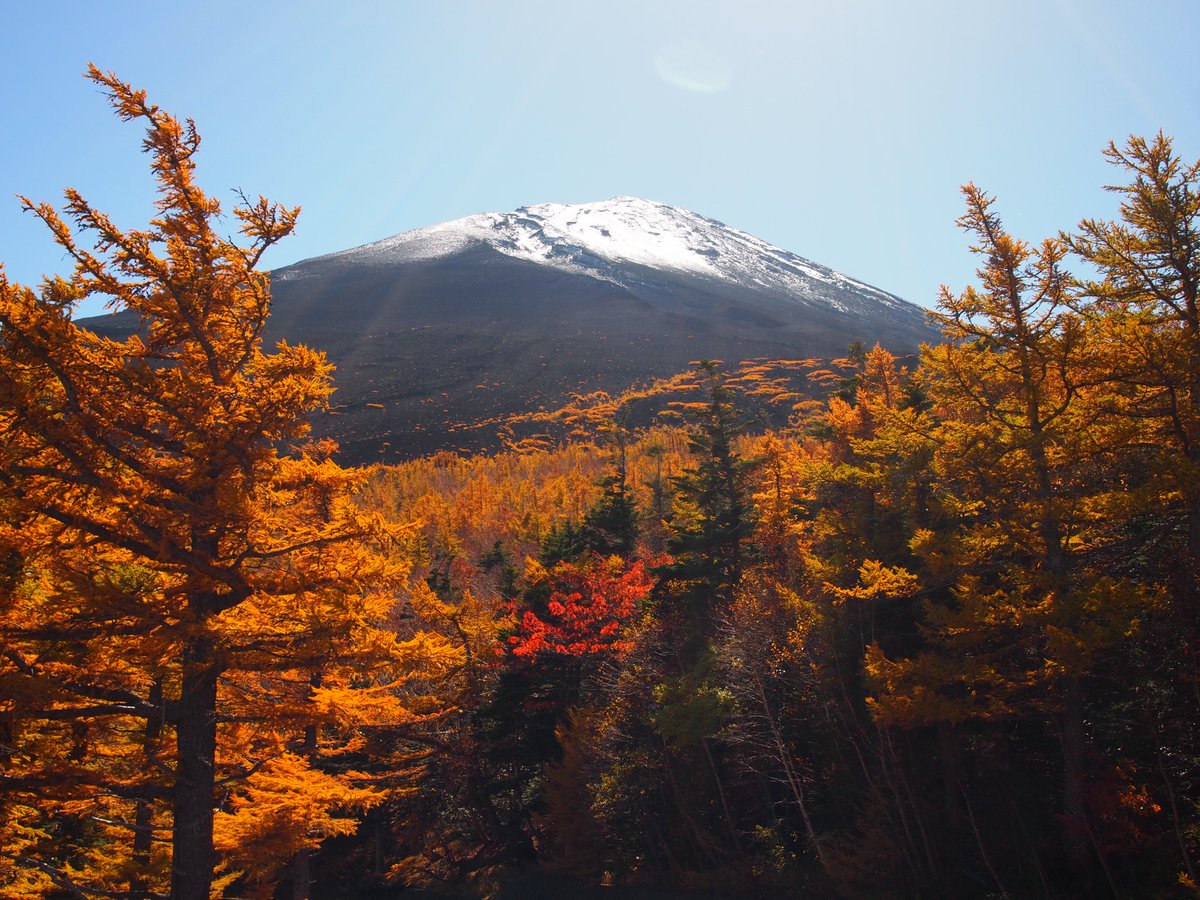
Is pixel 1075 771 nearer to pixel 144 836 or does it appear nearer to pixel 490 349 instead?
pixel 144 836

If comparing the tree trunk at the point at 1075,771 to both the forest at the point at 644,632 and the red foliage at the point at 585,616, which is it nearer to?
the forest at the point at 644,632

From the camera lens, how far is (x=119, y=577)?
8.64 metres

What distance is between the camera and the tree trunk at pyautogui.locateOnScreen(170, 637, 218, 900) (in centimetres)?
850

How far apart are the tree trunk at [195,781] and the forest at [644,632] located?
45 mm

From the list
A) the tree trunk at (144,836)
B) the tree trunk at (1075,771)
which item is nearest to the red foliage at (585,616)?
the tree trunk at (144,836)

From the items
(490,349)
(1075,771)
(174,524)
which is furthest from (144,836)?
(490,349)

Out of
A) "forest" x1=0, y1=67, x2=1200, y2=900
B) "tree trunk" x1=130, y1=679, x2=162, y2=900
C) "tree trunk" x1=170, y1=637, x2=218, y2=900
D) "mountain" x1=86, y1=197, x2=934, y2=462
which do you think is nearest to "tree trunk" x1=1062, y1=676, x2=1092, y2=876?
"forest" x1=0, y1=67, x2=1200, y2=900

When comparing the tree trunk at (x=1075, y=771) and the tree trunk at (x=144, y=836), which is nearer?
the tree trunk at (x=144, y=836)

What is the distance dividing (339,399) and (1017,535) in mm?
155708

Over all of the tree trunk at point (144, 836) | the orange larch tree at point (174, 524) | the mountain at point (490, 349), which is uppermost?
the mountain at point (490, 349)

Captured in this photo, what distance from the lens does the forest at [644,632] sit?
8.11 m

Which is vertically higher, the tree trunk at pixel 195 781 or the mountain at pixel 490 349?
the mountain at pixel 490 349

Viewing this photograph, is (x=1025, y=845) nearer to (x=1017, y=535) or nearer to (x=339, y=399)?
(x=1017, y=535)

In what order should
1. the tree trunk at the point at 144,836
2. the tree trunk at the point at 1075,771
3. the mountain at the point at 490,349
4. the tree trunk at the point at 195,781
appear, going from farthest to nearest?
the mountain at the point at 490,349 → the tree trunk at the point at 1075,771 → the tree trunk at the point at 144,836 → the tree trunk at the point at 195,781
